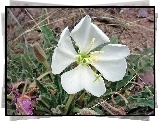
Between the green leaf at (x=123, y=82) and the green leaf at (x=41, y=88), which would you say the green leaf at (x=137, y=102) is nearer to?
the green leaf at (x=123, y=82)

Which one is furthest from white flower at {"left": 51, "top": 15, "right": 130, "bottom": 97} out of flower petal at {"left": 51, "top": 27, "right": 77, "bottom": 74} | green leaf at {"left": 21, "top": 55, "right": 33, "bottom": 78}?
green leaf at {"left": 21, "top": 55, "right": 33, "bottom": 78}

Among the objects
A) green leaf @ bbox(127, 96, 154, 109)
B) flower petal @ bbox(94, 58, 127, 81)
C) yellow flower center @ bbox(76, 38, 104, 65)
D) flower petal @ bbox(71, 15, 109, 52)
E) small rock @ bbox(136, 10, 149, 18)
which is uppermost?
small rock @ bbox(136, 10, 149, 18)

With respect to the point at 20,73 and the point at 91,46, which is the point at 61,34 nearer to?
the point at 91,46

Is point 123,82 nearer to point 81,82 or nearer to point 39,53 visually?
point 81,82

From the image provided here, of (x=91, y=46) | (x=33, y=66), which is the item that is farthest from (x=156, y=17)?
(x=33, y=66)

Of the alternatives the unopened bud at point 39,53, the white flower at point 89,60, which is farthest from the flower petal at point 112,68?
the unopened bud at point 39,53

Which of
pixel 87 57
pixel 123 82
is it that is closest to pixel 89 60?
pixel 87 57

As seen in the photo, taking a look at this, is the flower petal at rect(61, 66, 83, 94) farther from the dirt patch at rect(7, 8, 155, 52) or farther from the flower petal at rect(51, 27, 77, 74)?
the dirt patch at rect(7, 8, 155, 52)
